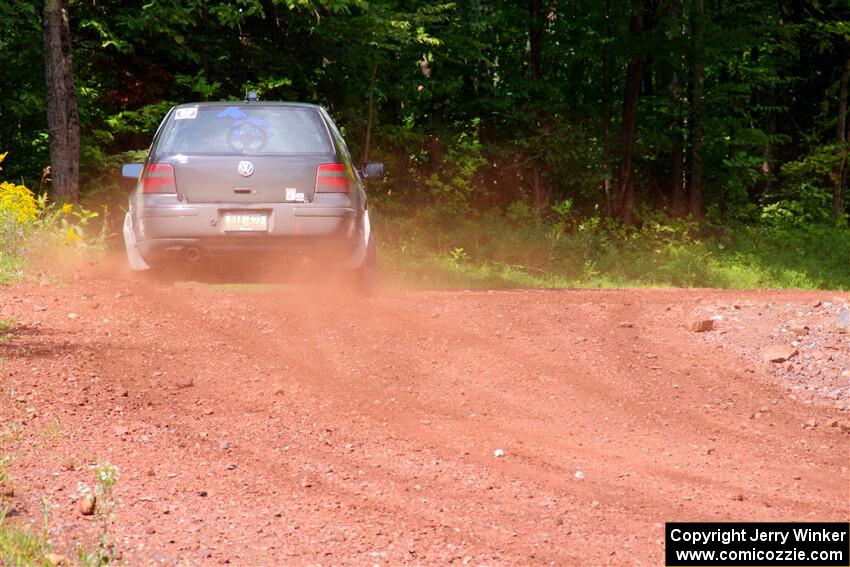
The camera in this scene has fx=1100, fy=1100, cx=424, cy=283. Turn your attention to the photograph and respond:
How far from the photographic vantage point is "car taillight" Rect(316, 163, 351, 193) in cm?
1075

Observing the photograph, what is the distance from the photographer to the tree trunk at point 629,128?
2328 centimetres

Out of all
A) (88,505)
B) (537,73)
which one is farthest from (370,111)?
(88,505)

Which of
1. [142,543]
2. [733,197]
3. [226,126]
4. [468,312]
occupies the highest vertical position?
[226,126]

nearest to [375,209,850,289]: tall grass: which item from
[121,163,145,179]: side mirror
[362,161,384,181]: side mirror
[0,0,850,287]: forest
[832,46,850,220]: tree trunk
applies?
[0,0,850,287]: forest

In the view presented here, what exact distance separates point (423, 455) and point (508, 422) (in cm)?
108

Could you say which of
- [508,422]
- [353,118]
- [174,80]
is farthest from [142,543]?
[353,118]

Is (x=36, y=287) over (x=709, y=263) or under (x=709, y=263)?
over

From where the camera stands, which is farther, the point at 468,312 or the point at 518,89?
the point at 518,89

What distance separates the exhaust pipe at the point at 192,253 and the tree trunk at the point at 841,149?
20162 mm

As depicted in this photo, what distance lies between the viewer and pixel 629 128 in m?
24.0

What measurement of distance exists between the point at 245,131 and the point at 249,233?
1089 mm

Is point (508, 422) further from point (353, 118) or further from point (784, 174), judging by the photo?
point (784, 174)

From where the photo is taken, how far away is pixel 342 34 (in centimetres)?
1972

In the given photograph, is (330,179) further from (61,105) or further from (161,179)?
(61,105)
